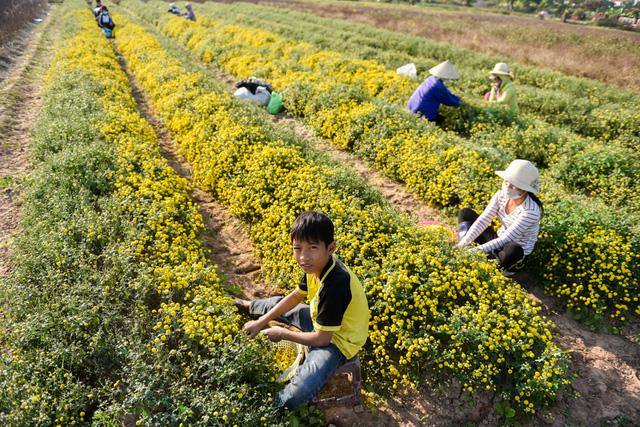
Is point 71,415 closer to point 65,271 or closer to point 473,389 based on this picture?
point 65,271

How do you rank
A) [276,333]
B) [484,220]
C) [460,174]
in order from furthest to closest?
1. [460,174]
2. [484,220]
3. [276,333]

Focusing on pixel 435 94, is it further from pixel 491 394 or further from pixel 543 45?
pixel 543 45

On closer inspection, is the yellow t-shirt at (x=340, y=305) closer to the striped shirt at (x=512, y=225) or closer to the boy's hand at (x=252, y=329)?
the boy's hand at (x=252, y=329)

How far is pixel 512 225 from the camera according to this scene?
4336mm

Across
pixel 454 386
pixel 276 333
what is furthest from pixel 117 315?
pixel 454 386

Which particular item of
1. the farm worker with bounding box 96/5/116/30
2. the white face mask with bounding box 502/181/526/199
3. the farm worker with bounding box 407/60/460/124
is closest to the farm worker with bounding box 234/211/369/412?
the white face mask with bounding box 502/181/526/199

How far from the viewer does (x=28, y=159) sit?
6527 mm

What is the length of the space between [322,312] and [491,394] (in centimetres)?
190

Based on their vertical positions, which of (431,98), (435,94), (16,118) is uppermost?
(435,94)

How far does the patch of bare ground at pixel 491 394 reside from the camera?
3127mm

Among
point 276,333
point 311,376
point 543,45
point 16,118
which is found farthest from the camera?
point 543,45

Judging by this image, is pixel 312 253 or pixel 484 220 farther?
pixel 484 220

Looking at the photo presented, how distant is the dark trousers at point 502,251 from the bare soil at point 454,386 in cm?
55

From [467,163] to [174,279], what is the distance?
482 cm
